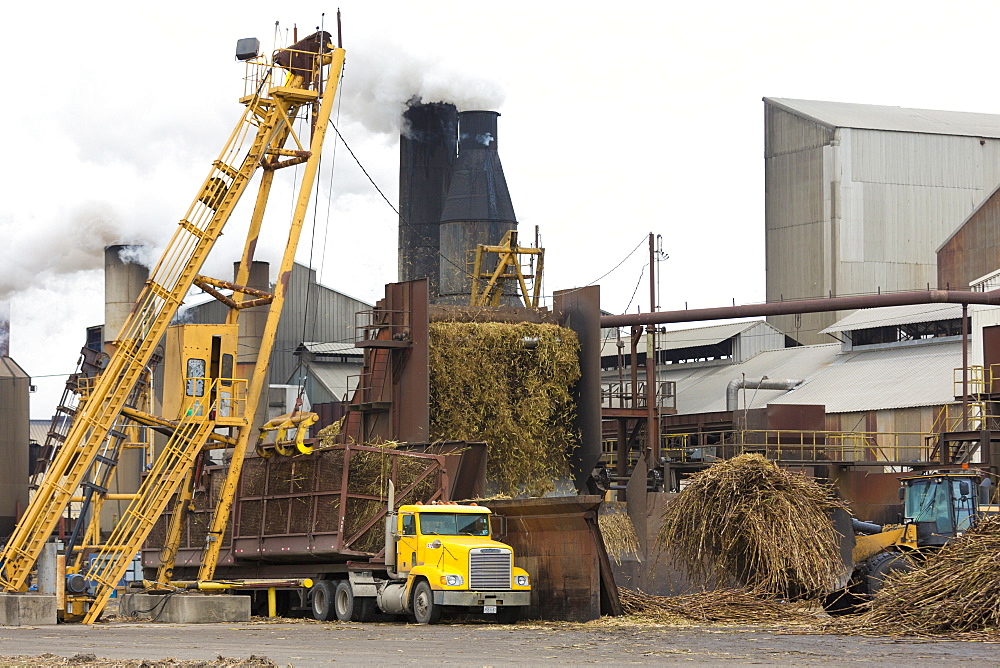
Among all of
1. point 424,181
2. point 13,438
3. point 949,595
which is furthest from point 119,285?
point 949,595

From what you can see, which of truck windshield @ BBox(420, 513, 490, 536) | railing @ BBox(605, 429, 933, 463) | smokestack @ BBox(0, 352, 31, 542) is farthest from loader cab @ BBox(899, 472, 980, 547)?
smokestack @ BBox(0, 352, 31, 542)

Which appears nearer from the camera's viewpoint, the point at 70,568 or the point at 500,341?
the point at 70,568

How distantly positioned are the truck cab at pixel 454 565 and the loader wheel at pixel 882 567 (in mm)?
5835

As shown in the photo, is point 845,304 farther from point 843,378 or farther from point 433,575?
point 433,575

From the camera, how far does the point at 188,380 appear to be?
28875 mm

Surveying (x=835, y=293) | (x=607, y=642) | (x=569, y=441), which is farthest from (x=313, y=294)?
(x=607, y=642)

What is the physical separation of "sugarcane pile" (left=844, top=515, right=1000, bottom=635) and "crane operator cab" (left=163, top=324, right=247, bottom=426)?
43.4 ft

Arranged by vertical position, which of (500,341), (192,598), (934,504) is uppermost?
(500,341)

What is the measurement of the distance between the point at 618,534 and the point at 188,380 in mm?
12318

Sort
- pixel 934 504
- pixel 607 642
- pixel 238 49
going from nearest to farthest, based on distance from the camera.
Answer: pixel 607 642
pixel 934 504
pixel 238 49

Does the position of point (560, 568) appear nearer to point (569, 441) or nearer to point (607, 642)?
point (607, 642)

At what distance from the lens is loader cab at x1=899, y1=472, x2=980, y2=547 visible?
982 inches

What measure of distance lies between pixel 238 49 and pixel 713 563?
14.6m

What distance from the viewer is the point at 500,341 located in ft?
117
